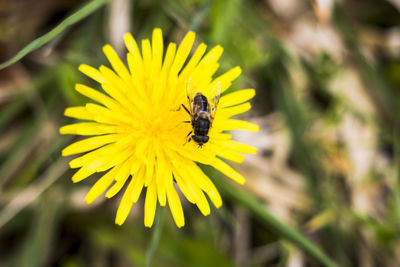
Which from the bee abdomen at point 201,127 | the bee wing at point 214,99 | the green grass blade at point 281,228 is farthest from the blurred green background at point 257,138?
the bee abdomen at point 201,127

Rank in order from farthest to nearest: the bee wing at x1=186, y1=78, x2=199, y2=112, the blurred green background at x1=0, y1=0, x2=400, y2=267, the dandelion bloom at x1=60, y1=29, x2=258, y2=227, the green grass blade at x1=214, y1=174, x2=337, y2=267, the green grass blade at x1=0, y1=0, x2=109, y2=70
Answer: the blurred green background at x1=0, y1=0, x2=400, y2=267, the green grass blade at x1=214, y1=174, x2=337, y2=267, the bee wing at x1=186, y1=78, x2=199, y2=112, the dandelion bloom at x1=60, y1=29, x2=258, y2=227, the green grass blade at x1=0, y1=0, x2=109, y2=70

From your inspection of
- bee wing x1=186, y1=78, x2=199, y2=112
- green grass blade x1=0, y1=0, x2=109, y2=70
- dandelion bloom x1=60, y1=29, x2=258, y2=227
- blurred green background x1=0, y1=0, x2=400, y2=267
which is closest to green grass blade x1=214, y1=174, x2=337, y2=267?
blurred green background x1=0, y1=0, x2=400, y2=267

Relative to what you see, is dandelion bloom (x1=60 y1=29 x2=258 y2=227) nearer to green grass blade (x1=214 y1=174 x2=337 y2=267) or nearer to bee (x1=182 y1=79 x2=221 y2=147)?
bee (x1=182 y1=79 x2=221 y2=147)

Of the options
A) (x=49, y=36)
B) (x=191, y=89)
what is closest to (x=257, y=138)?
(x=191, y=89)

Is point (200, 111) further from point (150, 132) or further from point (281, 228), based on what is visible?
point (281, 228)

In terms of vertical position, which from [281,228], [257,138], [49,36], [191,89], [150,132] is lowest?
[281,228]
